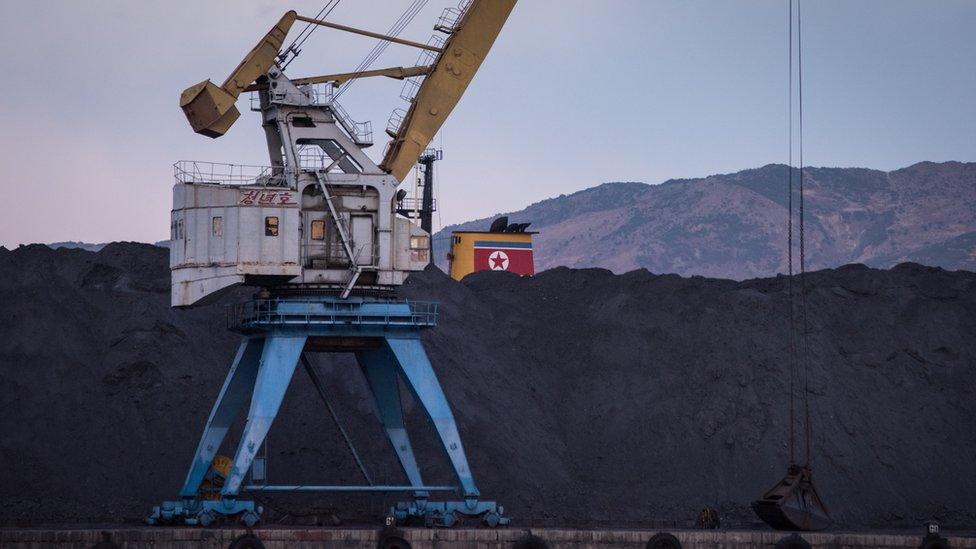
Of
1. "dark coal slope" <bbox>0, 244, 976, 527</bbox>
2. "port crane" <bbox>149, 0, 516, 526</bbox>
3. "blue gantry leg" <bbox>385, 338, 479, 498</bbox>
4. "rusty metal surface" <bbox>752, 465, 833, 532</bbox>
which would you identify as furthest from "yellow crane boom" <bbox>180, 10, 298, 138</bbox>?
"rusty metal surface" <bbox>752, 465, 833, 532</bbox>

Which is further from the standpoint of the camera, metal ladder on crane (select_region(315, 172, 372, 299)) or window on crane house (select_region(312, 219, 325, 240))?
window on crane house (select_region(312, 219, 325, 240))

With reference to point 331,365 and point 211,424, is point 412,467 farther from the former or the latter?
point 331,365

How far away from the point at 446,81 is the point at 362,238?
527 centimetres

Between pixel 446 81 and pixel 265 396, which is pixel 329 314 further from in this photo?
pixel 446 81

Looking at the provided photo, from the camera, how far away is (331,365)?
169 feet

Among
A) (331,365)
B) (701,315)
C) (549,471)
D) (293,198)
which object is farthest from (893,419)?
(293,198)

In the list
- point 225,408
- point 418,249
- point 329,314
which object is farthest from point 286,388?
point 418,249

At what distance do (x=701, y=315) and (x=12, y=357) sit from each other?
23652mm

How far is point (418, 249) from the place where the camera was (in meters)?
40.7

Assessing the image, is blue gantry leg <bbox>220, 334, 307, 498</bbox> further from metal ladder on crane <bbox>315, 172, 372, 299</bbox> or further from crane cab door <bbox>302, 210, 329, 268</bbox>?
crane cab door <bbox>302, 210, 329, 268</bbox>

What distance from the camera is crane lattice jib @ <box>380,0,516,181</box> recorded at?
4175 centimetres

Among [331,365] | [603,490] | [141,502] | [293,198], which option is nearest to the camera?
[293,198]

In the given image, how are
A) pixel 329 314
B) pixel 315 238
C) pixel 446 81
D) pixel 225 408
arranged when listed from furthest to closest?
1. pixel 446 81
2. pixel 225 408
3. pixel 315 238
4. pixel 329 314

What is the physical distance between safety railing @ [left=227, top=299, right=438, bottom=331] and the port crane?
0.04 m
